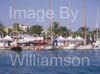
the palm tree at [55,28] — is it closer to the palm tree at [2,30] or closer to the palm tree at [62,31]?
the palm tree at [62,31]

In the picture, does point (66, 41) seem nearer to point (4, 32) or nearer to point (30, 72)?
point (4, 32)

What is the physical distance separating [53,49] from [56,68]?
16.4 m

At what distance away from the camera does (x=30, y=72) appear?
14758 mm

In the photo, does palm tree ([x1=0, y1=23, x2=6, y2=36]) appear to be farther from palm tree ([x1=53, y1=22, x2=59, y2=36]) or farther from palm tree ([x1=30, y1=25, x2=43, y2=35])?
palm tree ([x1=53, y1=22, x2=59, y2=36])

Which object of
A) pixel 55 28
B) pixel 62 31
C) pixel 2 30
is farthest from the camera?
pixel 55 28

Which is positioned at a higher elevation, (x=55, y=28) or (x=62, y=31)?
(x=55, y=28)

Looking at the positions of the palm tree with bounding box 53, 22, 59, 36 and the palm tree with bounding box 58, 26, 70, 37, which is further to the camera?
the palm tree with bounding box 53, 22, 59, 36

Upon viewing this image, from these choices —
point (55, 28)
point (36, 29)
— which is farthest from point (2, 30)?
point (55, 28)

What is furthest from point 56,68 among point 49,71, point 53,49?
point 53,49

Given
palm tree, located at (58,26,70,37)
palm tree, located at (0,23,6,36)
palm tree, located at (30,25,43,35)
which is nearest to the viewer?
palm tree, located at (58,26,70,37)

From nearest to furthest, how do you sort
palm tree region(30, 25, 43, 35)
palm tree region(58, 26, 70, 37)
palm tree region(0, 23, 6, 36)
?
1. palm tree region(58, 26, 70, 37)
2. palm tree region(0, 23, 6, 36)
3. palm tree region(30, 25, 43, 35)

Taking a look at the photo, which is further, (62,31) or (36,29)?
(62,31)

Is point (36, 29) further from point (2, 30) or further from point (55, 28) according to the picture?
point (2, 30)


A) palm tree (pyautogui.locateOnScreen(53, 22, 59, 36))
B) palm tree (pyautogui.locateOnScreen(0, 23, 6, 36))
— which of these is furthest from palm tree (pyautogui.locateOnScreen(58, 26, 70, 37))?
palm tree (pyautogui.locateOnScreen(0, 23, 6, 36))
